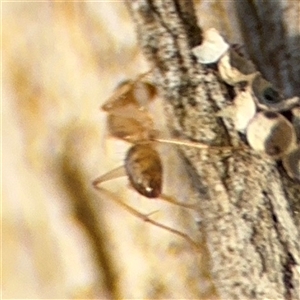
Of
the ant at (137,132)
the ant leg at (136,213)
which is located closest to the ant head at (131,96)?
the ant at (137,132)

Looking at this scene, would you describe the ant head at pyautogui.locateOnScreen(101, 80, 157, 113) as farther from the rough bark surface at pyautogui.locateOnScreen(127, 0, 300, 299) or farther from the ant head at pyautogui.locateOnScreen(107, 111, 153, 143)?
the rough bark surface at pyautogui.locateOnScreen(127, 0, 300, 299)

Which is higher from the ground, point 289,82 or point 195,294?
point 289,82

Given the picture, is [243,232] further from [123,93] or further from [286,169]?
[123,93]

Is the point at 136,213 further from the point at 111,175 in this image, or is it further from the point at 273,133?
the point at 273,133

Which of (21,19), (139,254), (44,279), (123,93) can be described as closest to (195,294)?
(139,254)

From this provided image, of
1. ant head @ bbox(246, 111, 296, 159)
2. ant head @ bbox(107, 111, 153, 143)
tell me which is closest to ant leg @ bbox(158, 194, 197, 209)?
ant head @ bbox(107, 111, 153, 143)

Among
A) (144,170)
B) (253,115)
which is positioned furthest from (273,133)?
(144,170)

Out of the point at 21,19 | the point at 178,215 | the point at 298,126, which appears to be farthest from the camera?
the point at 178,215

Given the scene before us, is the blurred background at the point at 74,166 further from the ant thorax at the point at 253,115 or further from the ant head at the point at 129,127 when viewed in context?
the ant thorax at the point at 253,115
